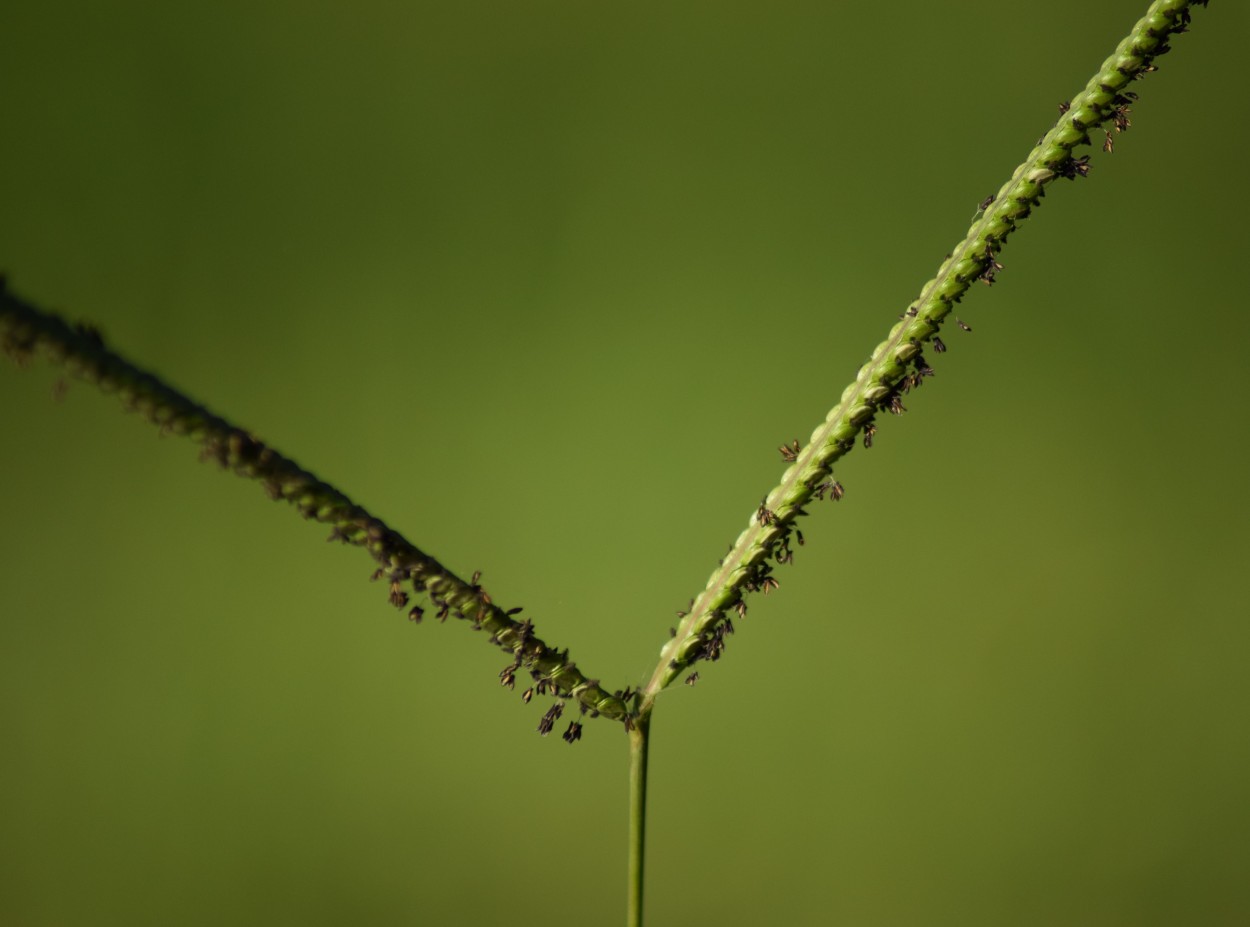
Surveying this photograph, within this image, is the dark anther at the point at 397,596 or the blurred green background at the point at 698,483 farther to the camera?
the blurred green background at the point at 698,483

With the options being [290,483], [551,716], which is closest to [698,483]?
[551,716]

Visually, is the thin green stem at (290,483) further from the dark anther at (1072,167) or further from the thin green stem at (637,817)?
the dark anther at (1072,167)

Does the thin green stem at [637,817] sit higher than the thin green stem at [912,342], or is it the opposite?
the thin green stem at [912,342]

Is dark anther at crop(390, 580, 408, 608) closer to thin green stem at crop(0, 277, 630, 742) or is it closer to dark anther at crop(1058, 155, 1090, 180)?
thin green stem at crop(0, 277, 630, 742)

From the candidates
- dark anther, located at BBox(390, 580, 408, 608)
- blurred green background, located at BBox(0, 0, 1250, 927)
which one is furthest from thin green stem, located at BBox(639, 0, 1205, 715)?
blurred green background, located at BBox(0, 0, 1250, 927)

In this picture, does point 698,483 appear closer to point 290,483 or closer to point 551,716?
point 551,716

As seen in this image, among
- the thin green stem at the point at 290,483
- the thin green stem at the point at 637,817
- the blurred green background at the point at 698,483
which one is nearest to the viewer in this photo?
the thin green stem at the point at 290,483

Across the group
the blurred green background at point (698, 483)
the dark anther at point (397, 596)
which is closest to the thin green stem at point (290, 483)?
the dark anther at point (397, 596)

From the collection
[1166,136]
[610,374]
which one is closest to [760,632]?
[610,374]
